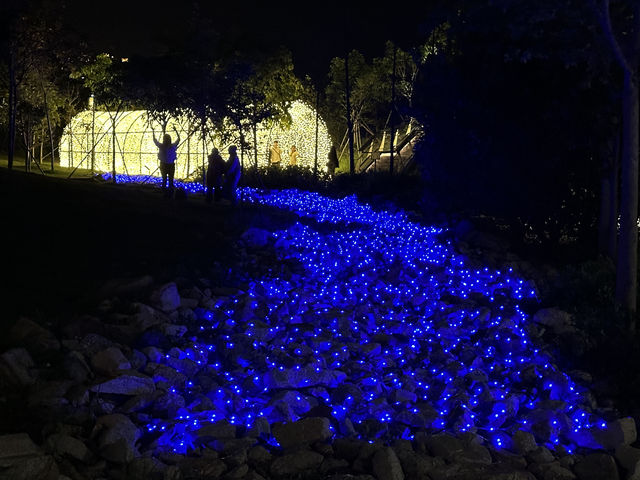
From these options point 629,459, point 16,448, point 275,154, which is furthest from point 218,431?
point 275,154

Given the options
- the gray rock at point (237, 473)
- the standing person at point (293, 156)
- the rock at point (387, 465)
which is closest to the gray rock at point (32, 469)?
the gray rock at point (237, 473)

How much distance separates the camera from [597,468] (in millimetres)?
5289

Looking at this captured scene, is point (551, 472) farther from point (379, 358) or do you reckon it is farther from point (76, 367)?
point (76, 367)

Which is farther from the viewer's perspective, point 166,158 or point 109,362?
point 166,158

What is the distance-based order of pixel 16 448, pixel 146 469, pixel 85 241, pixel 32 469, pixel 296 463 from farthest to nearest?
pixel 85 241, pixel 296 463, pixel 146 469, pixel 16 448, pixel 32 469

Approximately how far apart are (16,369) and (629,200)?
6.82 meters

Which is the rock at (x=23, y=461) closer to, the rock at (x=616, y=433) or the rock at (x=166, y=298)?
the rock at (x=166, y=298)

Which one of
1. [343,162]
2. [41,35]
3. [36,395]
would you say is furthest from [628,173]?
[343,162]

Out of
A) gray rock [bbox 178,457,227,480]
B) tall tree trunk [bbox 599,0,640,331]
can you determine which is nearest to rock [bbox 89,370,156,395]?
gray rock [bbox 178,457,227,480]

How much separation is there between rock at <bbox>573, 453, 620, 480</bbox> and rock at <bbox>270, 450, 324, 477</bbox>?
2.05 m

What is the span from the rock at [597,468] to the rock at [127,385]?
11.9 feet

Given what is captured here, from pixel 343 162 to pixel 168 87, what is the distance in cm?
1868

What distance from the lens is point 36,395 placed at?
547 cm

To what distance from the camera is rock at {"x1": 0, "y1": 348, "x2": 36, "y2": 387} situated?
5.63 m
